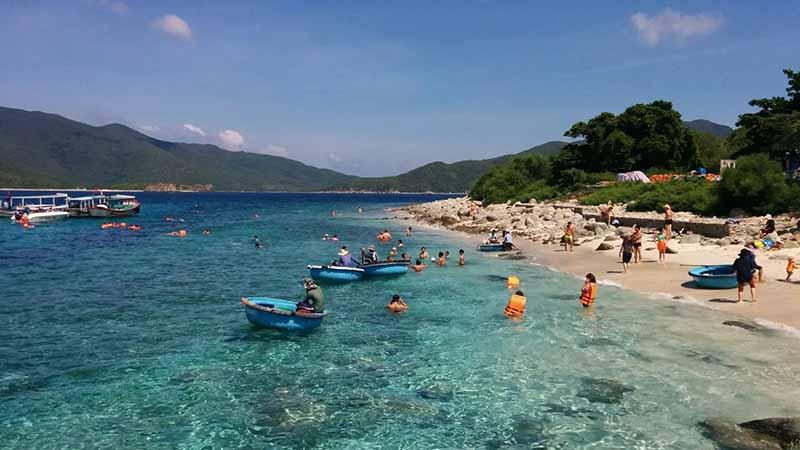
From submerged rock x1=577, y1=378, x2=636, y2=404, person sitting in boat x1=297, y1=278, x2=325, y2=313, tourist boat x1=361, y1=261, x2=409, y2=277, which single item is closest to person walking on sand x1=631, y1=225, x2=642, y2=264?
tourist boat x1=361, y1=261, x2=409, y2=277

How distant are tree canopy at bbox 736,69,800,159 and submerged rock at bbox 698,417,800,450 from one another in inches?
1874

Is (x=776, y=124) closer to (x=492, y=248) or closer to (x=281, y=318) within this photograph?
(x=492, y=248)

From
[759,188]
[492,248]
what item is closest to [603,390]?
[492,248]

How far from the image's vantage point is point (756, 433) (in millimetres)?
10570

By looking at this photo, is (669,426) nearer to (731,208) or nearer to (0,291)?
(0,291)

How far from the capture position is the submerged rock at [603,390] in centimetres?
1275

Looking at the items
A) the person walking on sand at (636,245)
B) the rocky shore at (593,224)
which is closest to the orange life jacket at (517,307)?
the person walking on sand at (636,245)

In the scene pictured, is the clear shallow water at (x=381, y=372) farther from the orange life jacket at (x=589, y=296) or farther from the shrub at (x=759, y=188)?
the shrub at (x=759, y=188)

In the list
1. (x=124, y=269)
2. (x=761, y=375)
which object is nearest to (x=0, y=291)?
(x=124, y=269)

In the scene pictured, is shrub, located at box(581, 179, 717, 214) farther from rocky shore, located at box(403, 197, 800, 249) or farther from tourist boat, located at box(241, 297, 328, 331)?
tourist boat, located at box(241, 297, 328, 331)

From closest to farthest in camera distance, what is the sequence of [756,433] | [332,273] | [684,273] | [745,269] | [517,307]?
[756,433]
[745,269]
[517,307]
[684,273]
[332,273]

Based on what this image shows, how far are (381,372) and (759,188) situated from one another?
123ft

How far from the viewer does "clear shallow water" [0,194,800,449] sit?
11.3 meters

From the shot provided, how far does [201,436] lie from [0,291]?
21.6 meters
